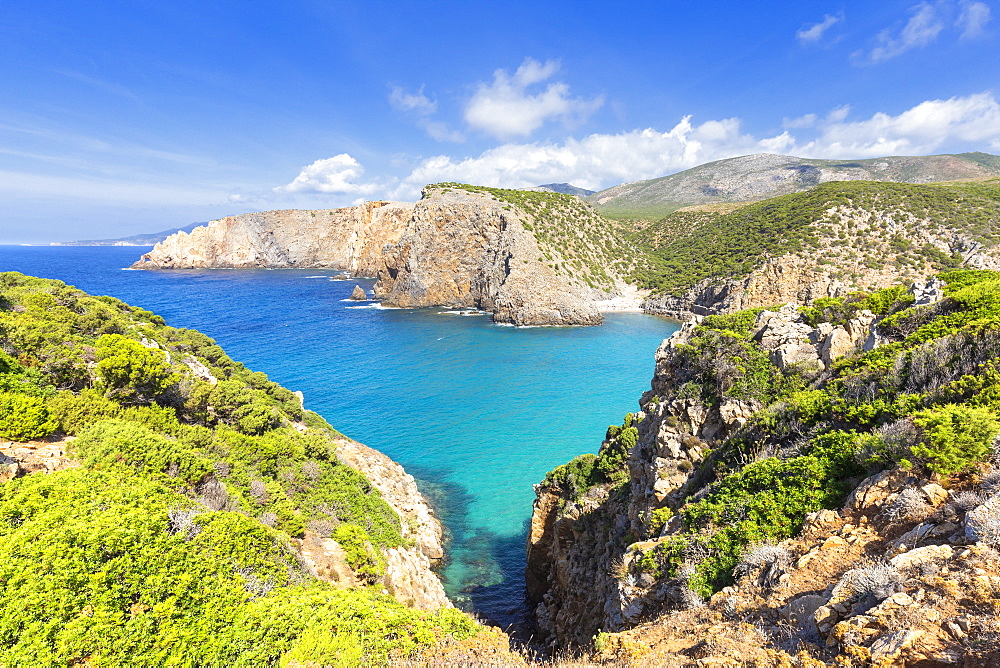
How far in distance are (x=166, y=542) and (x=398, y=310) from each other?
67454 millimetres

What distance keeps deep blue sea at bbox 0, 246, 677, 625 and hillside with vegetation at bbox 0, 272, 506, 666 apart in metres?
6.57

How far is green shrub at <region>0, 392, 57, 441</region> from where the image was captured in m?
9.25

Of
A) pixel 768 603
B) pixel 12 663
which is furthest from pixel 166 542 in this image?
pixel 768 603

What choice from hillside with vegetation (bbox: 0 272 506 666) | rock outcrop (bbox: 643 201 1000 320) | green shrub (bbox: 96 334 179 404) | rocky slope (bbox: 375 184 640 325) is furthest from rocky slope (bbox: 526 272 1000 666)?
rock outcrop (bbox: 643 201 1000 320)

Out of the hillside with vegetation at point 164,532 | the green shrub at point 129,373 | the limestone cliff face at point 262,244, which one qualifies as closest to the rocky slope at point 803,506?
the hillside with vegetation at point 164,532

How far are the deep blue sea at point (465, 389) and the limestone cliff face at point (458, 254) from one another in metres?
6.19

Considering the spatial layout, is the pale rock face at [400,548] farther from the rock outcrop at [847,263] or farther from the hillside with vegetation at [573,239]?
the rock outcrop at [847,263]

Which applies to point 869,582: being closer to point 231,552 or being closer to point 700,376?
point 700,376

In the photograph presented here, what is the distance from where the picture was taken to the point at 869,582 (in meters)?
4.66

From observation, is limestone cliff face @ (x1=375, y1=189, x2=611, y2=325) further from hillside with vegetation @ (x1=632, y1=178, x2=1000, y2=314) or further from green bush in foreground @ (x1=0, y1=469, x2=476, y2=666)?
green bush in foreground @ (x1=0, y1=469, x2=476, y2=666)

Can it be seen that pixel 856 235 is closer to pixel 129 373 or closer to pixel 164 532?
pixel 164 532

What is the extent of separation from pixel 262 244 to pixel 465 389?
465 feet

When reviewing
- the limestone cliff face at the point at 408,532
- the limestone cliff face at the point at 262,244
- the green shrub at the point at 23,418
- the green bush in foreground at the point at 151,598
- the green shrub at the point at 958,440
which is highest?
the limestone cliff face at the point at 262,244

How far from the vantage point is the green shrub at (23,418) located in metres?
9.25
